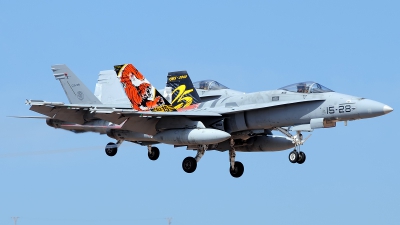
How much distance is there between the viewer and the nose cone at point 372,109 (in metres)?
31.8

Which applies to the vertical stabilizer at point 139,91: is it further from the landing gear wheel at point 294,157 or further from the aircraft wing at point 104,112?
the landing gear wheel at point 294,157

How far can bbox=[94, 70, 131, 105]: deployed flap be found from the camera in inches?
1670

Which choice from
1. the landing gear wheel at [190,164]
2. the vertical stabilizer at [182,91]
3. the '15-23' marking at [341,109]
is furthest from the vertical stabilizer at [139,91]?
the '15-23' marking at [341,109]

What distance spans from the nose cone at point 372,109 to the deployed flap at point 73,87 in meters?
12.9

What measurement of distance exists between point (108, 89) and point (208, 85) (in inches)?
275

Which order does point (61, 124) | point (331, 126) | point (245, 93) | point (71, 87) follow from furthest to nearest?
point (71, 87), point (61, 124), point (245, 93), point (331, 126)

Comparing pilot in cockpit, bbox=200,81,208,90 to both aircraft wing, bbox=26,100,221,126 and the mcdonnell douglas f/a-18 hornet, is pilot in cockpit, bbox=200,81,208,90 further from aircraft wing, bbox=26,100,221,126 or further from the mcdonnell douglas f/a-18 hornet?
aircraft wing, bbox=26,100,221,126

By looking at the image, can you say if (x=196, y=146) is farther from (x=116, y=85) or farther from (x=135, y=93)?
(x=116, y=85)

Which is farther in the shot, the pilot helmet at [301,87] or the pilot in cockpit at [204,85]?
the pilot in cockpit at [204,85]

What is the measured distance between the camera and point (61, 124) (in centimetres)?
3759

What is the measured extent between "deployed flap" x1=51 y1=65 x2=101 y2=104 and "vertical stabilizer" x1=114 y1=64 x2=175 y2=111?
354cm

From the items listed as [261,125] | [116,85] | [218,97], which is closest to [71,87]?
[116,85]

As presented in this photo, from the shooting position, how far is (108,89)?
141 ft

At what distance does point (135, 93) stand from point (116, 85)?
589cm
